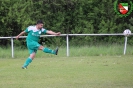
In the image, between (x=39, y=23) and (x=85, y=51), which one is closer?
(x=39, y=23)

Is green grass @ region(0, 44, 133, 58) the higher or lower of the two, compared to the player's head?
lower

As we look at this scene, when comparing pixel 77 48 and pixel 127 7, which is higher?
pixel 127 7

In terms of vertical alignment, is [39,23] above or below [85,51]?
above

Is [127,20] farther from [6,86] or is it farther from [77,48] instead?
[6,86]

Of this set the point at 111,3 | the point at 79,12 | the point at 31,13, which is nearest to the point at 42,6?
the point at 31,13

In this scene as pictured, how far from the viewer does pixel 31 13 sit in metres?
34.4

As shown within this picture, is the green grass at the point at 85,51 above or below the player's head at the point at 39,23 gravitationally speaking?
below

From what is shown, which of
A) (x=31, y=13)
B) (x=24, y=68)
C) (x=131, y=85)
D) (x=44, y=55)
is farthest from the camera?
(x=31, y=13)

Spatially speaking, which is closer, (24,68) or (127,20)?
(24,68)

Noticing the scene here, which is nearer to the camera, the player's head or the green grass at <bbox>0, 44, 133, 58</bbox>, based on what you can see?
the player's head

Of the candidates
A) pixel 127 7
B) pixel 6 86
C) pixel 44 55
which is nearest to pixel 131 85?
pixel 6 86

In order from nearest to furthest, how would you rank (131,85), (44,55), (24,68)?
1. (131,85)
2. (24,68)
3. (44,55)

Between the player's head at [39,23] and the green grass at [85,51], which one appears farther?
the green grass at [85,51]

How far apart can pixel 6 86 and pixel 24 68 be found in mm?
4738
